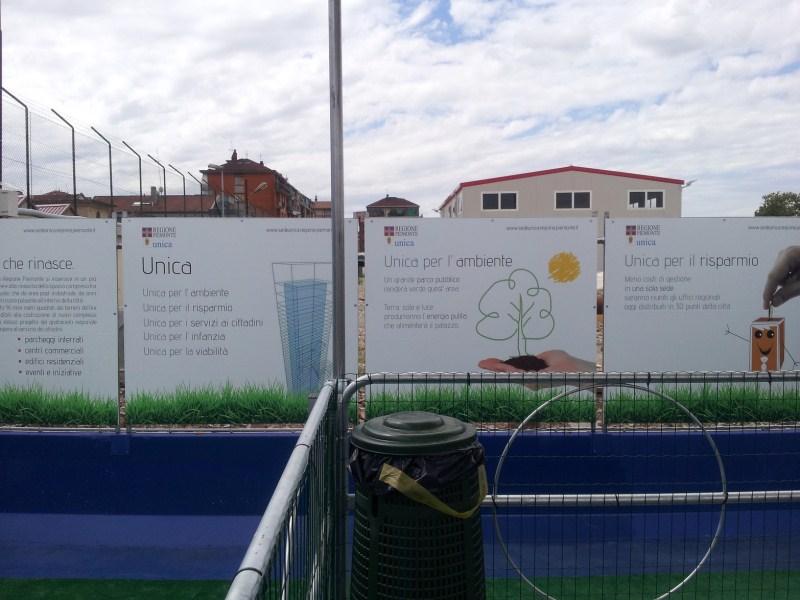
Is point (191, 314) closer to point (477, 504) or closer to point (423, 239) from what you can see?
point (423, 239)

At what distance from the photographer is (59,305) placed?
6.45 m

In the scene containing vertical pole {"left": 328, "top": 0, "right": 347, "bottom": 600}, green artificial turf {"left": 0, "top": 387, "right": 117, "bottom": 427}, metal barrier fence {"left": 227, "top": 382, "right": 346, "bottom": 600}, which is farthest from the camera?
green artificial turf {"left": 0, "top": 387, "right": 117, "bottom": 427}

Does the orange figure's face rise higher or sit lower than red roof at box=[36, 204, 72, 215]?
lower

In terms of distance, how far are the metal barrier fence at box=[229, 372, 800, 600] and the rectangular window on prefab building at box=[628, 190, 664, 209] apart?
4699 cm

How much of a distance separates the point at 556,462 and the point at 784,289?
2.47 metres

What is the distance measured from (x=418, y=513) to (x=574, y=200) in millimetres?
49255

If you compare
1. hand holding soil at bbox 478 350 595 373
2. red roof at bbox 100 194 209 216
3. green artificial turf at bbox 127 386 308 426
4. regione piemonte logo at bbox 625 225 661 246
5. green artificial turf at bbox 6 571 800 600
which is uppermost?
red roof at bbox 100 194 209 216

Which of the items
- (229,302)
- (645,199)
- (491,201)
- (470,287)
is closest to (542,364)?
(470,287)

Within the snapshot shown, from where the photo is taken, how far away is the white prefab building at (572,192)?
50438 mm

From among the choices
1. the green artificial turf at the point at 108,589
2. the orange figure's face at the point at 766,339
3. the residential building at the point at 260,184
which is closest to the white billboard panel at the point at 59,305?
the green artificial turf at the point at 108,589

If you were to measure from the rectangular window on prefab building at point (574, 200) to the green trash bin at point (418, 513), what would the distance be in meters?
49.0

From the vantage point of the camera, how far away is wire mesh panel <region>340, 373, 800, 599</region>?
5.27 meters

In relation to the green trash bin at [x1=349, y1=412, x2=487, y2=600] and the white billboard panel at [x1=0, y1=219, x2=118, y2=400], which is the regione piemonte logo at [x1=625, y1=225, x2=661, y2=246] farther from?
the white billboard panel at [x1=0, y1=219, x2=118, y2=400]

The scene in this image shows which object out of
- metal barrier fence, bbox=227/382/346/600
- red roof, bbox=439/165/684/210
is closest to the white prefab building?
red roof, bbox=439/165/684/210
